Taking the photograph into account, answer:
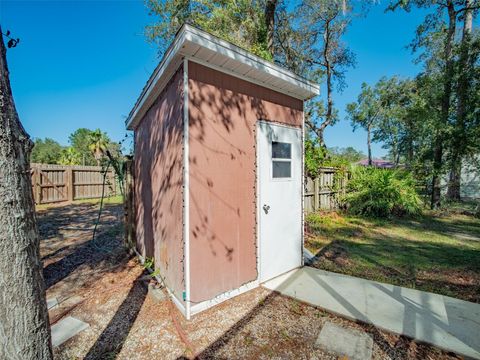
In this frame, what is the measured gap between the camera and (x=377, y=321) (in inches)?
96.9

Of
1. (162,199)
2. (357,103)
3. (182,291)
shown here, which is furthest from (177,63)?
(357,103)

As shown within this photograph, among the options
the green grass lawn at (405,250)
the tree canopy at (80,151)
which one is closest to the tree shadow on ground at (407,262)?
the green grass lawn at (405,250)

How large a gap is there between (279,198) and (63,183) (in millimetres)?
13494

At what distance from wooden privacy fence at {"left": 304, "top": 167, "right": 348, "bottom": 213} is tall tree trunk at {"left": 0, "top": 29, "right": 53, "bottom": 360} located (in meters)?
7.18

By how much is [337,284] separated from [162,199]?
2829 millimetres

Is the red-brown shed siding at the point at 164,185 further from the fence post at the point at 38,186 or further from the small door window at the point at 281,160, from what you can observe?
the fence post at the point at 38,186

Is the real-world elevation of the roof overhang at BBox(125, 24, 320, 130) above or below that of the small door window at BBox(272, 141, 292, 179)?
above

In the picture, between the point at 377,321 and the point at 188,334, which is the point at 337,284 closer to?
the point at 377,321

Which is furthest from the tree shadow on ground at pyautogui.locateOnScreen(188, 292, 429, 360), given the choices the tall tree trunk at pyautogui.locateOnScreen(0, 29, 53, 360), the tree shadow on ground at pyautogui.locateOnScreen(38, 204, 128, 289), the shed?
the tree shadow on ground at pyautogui.locateOnScreen(38, 204, 128, 289)

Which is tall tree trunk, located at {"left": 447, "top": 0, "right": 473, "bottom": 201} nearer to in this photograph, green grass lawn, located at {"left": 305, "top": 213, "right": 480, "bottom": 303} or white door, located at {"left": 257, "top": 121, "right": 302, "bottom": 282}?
green grass lawn, located at {"left": 305, "top": 213, "right": 480, "bottom": 303}

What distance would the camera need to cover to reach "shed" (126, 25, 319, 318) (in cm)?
265

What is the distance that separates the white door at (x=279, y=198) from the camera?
3365 millimetres

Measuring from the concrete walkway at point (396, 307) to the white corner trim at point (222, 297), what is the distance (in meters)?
0.26

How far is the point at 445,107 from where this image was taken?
8734 millimetres
